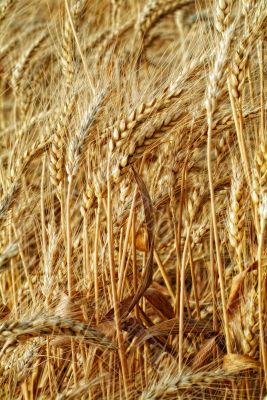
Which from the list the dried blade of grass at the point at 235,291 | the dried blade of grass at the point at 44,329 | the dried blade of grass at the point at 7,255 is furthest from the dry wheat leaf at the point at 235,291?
the dried blade of grass at the point at 7,255

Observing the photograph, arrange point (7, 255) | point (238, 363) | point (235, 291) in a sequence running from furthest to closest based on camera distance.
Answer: point (235, 291) < point (238, 363) < point (7, 255)

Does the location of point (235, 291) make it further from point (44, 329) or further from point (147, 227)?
point (44, 329)

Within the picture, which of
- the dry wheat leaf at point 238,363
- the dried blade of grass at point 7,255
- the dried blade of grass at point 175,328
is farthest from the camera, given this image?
the dried blade of grass at point 175,328

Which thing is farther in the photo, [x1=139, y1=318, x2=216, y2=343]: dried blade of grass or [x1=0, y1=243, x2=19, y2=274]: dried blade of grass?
[x1=139, y1=318, x2=216, y2=343]: dried blade of grass

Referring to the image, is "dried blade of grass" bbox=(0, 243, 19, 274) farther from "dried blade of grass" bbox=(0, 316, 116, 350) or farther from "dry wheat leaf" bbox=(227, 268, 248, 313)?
"dry wheat leaf" bbox=(227, 268, 248, 313)

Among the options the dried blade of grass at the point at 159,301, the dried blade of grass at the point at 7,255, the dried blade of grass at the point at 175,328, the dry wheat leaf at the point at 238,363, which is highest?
the dried blade of grass at the point at 7,255

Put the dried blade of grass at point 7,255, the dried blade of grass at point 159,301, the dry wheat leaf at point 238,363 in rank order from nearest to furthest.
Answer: the dried blade of grass at point 7,255 → the dry wheat leaf at point 238,363 → the dried blade of grass at point 159,301

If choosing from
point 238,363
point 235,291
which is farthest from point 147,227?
point 238,363

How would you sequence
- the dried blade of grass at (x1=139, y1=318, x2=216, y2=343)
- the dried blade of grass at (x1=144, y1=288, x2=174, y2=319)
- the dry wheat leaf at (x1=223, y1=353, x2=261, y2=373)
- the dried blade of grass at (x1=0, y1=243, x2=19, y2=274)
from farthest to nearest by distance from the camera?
1. the dried blade of grass at (x1=144, y1=288, x2=174, y2=319)
2. the dried blade of grass at (x1=139, y1=318, x2=216, y2=343)
3. the dry wheat leaf at (x1=223, y1=353, x2=261, y2=373)
4. the dried blade of grass at (x1=0, y1=243, x2=19, y2=274)

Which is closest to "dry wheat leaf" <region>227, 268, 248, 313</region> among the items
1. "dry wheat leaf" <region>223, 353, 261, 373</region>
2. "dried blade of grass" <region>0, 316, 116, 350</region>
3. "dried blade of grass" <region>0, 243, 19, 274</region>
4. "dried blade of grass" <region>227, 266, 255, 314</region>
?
"dried blade of grass" <region>227, 266, 255, 314</region>

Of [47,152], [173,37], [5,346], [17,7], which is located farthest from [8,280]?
[173,37]

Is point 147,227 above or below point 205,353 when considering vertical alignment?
above

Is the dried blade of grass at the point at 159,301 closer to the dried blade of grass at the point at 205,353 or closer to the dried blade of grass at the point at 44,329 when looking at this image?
the dried blade of grass at the point at 205,353

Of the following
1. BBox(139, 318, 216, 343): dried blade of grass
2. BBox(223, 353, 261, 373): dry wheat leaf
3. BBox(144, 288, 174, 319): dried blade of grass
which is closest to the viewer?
BBox(223, 353, 261, 373): dry wheat leaf
